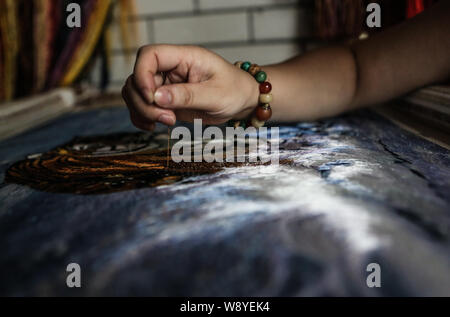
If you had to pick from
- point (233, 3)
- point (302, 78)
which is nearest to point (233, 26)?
point (233, 3)

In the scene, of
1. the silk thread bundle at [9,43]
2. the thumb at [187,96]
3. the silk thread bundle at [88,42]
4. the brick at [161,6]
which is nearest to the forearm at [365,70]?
the thumb at [187,96]

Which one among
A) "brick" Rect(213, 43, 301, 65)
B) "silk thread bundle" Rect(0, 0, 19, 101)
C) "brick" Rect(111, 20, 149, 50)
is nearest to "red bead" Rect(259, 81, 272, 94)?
"brick" Rect(213, 43, 301, 65)

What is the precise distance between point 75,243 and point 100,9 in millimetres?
1155

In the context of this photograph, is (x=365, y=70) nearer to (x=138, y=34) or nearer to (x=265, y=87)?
(x=265, y=87)

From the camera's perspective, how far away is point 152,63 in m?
0.46

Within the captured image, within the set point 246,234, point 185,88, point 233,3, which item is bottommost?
point 246,234

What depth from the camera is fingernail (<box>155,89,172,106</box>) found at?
0.45 metres

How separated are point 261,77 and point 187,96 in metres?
0.16

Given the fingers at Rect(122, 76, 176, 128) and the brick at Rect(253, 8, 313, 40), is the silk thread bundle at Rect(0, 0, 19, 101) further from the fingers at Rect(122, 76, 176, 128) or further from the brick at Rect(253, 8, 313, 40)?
the fingers at Rect(122, 76, 176, 128)

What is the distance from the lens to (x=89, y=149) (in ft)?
1.96

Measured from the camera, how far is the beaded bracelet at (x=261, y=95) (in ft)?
1.92

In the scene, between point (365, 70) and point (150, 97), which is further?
point (365, 70)
